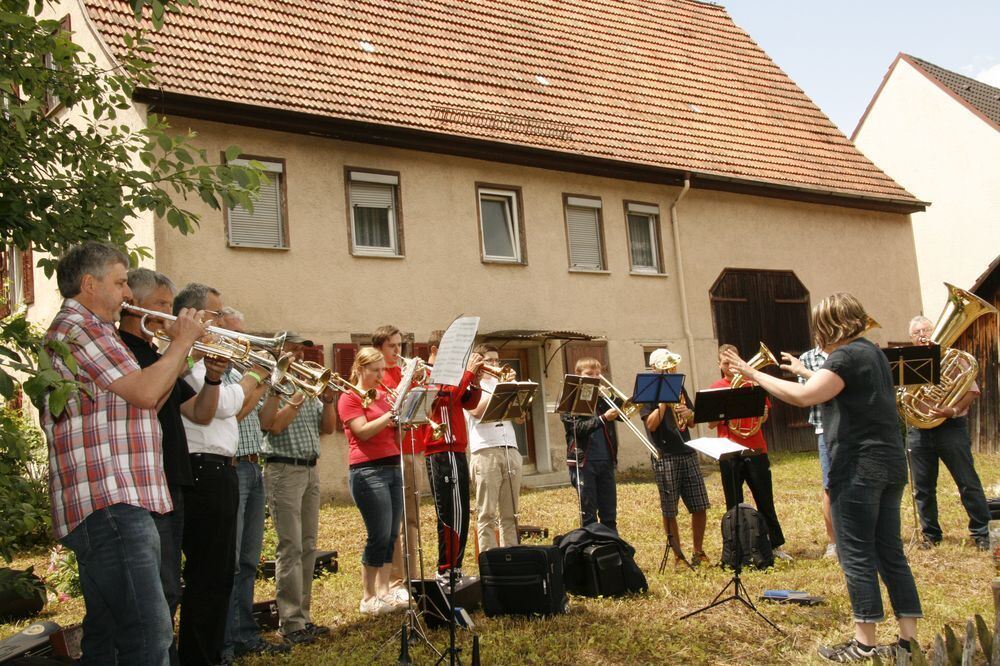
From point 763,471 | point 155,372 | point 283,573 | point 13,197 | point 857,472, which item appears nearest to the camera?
point 155,372

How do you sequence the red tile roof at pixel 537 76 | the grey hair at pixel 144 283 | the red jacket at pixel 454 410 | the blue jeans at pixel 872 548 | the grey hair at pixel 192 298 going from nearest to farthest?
the grey hair at pixel 144 283, the blue jeans at pixel 872 548, the grey hair at pixel 192 298, the red jacket at pixel 454 410, the red tile roof at pixel 537 76

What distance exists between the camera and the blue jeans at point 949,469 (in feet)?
28.3

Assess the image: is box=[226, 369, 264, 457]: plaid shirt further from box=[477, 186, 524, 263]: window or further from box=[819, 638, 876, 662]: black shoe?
box=[477, 186, 524, 263]: window

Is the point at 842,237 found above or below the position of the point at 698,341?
above

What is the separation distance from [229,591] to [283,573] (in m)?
1.02

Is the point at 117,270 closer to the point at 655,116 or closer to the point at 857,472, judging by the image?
the point at 857,472

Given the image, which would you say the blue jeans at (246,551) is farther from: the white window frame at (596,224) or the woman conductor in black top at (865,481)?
the white window frame at (596,224)

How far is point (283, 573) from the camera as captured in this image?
632cm

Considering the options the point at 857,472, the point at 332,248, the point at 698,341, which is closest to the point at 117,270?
the point at 857,472

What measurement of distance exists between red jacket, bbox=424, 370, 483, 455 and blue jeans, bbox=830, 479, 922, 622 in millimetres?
2933

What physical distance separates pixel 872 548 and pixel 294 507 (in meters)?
3.69

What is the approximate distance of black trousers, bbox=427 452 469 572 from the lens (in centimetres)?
735

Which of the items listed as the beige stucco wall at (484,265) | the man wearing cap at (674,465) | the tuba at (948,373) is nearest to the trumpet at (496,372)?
the man wearing cap at (674,465)

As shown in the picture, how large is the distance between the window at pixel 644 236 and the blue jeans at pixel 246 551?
13.5 metres
